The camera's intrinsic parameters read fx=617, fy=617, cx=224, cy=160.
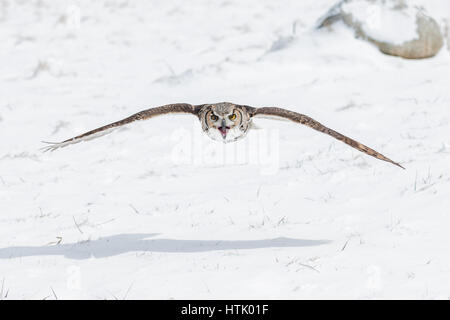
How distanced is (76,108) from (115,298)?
7506 mm

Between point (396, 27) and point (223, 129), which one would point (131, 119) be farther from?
point (396, 27)

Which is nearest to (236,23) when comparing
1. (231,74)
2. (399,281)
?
(231,74)

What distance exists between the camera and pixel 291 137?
A: 30.0ft

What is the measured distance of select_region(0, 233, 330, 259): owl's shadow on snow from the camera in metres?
5.59

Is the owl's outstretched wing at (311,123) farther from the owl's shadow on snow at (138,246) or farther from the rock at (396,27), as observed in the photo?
the rock at (396,27)

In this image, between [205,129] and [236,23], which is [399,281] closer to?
[205,129]

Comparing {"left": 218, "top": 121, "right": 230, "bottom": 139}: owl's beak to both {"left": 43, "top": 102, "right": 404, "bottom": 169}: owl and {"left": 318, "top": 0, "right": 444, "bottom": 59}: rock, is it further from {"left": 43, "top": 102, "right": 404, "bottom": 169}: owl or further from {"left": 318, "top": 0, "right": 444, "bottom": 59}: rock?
{"left": 318, "top": 0, "right": 444, "bottom": 59}: rock

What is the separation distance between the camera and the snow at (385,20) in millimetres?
12594

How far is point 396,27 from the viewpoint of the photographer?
12.6m

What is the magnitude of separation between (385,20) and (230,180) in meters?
6.78

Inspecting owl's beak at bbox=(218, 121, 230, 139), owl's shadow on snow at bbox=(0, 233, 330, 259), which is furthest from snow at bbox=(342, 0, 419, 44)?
owl's shadow on snow at bbox=(0, 233, 330, 259)

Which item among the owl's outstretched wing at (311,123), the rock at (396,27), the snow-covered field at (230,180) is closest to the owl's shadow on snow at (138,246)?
the snow-covered field at (230,180)

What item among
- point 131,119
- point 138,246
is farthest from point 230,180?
point 131,119

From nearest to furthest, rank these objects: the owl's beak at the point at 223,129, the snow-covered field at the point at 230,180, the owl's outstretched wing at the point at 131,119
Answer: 1. the snow-covered field at the point at 230,180
2. the owl's outstretched wing at the point at 131,119
3. the owl's beak at the point at 223,129
